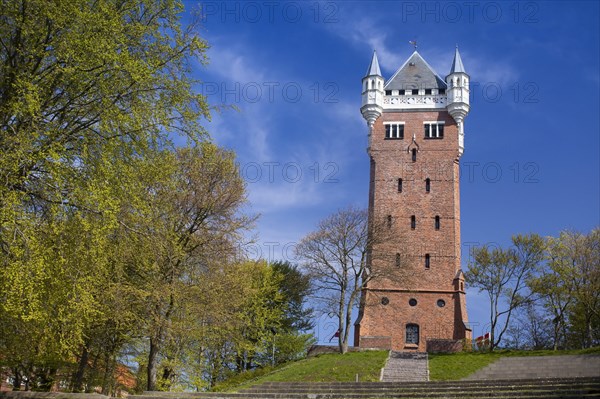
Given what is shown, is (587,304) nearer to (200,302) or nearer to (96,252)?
(200,302)

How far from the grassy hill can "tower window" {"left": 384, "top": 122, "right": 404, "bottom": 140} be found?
17.1 metres

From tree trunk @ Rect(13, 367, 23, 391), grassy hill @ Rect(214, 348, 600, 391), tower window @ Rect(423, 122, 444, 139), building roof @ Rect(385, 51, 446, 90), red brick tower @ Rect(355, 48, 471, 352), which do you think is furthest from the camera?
building roof @ Rect(385, 51, 446, 90)

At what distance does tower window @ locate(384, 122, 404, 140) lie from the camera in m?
50.2

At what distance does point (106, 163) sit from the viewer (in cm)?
1380

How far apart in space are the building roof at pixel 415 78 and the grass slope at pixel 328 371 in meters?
22.3

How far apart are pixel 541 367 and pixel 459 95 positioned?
77.3ft

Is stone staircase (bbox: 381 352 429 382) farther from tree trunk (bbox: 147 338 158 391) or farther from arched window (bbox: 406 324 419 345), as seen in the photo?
tree trunk (bbox: 147 338 158 391)

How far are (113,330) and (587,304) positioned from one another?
28.3 metres

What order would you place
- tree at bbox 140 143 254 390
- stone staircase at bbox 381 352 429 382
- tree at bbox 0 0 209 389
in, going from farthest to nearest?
stone staircase at bbox 381 352 429 382 → tree at bbox 140 143 254 390 → tree at bbox 0 0 209 389

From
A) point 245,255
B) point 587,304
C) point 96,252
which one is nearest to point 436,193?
point 587,304

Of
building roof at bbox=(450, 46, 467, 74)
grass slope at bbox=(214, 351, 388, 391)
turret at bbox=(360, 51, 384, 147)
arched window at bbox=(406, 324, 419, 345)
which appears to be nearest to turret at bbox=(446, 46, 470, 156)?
building roof at bbox=(450, 46, 467, 74)

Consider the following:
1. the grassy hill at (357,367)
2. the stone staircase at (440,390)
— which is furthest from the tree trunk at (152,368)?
the grassy hill at (357,367)

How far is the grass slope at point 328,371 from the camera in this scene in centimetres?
3306

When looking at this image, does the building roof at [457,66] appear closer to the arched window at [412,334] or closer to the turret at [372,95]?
the turret at [372,95]
